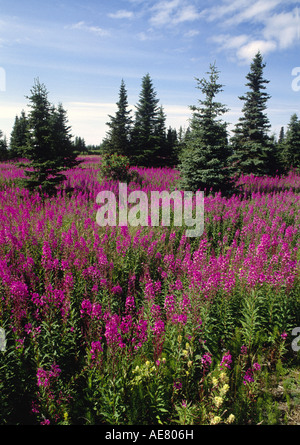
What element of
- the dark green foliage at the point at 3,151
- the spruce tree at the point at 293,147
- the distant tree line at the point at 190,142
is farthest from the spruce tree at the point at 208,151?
the dark green foliage at the point at 3,151

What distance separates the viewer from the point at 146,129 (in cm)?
2883

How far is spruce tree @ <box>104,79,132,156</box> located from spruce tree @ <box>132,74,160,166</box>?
807mm

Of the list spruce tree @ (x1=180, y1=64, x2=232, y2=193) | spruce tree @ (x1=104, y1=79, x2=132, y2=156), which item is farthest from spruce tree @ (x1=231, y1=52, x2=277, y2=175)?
spruce tree @ (x1=104, y1=79, x2=132, y2=156)

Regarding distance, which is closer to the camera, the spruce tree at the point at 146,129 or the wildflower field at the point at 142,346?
the wildflower field at the point at 142,346

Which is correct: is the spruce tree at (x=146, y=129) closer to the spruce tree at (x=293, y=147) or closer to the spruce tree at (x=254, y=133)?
the spruce tree at (x=254, y=133)

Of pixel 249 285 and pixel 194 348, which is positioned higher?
pixel 249 285

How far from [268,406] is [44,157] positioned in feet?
36.0

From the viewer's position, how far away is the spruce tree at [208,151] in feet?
39.9

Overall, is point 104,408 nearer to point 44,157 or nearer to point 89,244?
point 89,244

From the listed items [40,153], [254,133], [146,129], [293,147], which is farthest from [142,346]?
[293,147]

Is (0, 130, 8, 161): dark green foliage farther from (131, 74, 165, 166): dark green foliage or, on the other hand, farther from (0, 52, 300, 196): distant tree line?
(131, 74, 165, 166): dark green foliage

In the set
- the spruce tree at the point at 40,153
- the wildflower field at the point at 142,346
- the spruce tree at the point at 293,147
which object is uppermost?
the spruce tree at the point at 293,147
